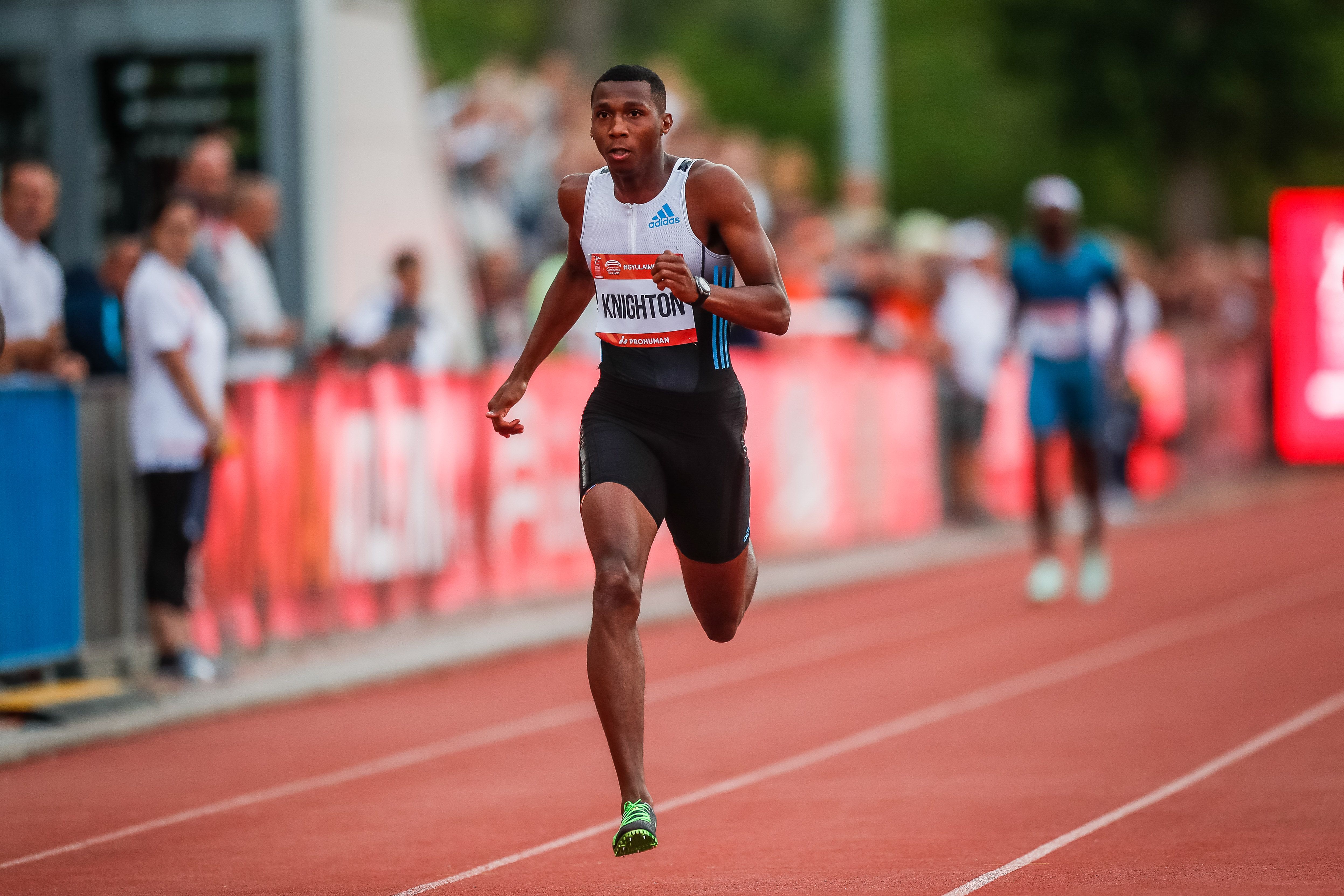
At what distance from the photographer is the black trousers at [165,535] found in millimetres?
11359

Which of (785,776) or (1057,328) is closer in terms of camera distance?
(785,776)

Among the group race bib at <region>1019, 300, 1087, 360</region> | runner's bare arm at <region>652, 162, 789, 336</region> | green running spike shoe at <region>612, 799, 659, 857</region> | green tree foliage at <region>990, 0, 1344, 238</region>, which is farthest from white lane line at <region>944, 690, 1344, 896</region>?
green tree foliage at <region>990, 0, 1344, 238</region>

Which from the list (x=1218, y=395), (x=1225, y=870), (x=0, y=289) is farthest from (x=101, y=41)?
(x=1218, y=395)

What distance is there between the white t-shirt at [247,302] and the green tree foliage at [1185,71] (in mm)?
25720

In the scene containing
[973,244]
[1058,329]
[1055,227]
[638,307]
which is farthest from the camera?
[973,244]

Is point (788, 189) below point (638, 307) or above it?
above

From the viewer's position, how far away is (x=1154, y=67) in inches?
1469

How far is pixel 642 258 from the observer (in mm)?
7184

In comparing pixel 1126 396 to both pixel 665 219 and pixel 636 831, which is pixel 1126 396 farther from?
pixel 636 831

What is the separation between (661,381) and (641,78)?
936mm

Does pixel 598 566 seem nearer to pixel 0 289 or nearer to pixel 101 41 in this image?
pixel 0 289

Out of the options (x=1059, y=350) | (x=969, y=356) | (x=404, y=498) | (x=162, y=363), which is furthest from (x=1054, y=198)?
(x=162, y=363)

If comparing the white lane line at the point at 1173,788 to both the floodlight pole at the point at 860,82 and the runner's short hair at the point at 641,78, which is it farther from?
the floodlight pole at the point at 860,82

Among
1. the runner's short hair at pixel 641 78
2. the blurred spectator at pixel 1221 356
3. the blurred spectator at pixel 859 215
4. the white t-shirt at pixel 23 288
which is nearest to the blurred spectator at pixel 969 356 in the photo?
the blurred spectator at pixel 859 215
